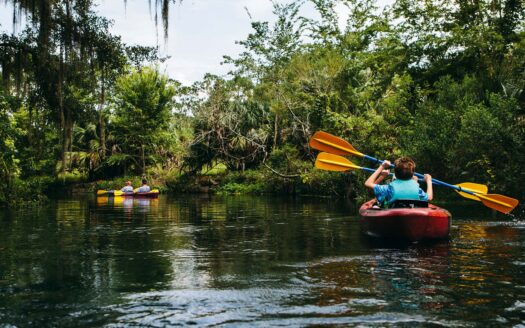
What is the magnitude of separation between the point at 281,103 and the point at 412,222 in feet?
63.1

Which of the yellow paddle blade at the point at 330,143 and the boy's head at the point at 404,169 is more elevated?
Result: the yellow paddle blade at the point at 330,143

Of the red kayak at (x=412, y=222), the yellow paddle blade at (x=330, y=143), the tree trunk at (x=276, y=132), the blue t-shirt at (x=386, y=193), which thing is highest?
the tree trunk at (x=276, y=132)

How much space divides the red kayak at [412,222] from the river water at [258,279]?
22 centimetres

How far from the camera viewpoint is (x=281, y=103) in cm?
2688

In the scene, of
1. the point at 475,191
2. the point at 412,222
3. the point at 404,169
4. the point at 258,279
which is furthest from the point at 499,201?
the point at 258,279

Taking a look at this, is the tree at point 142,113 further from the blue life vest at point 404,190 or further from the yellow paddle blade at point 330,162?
the blue life vest at point 404,190

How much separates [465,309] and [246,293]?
5.94 ft

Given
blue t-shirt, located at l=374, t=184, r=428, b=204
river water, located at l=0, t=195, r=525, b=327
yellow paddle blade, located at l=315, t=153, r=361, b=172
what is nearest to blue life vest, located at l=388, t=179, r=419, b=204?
blue t-shirt, located at l=374, t=184, r=428, b=204

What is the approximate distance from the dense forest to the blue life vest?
478cm

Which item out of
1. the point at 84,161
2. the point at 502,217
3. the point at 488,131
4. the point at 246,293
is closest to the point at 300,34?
the point at 84,161

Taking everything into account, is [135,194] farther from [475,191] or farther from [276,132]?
[475,191]

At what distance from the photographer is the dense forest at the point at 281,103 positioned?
13.9 meters

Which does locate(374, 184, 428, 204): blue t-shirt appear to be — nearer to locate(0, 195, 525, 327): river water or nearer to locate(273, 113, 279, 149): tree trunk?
locate(0, 195, 525, 327): river water

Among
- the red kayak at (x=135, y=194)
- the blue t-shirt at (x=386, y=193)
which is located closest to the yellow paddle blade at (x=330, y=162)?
the blue t-shirt at (x=386, y=193)
